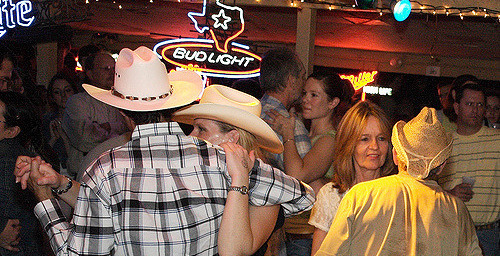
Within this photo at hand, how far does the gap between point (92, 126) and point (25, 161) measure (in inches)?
110

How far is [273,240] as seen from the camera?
10.8 ft

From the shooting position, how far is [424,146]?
2400 millimetres

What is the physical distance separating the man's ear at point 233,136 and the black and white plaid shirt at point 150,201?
30 cm

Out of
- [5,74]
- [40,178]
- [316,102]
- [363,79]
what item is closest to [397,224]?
[40,178]

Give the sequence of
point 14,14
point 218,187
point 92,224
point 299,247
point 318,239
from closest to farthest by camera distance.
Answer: point 92,224
point 218,187
point 318,239
point 299,247
point 14,14

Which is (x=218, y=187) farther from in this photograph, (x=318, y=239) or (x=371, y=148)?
(x=371, y=148)

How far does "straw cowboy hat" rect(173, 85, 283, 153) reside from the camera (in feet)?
7.98

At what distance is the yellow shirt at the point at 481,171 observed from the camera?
4352 millimetres

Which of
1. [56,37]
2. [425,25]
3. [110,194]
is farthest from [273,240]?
[425,25]

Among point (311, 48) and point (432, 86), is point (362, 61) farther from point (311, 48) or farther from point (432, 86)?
point (311, 48)

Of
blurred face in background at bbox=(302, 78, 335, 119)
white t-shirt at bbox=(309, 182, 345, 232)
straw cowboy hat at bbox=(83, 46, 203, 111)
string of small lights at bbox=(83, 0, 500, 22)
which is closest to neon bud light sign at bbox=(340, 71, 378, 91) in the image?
string of small lights at bbox=(83, 0, 500, 22)

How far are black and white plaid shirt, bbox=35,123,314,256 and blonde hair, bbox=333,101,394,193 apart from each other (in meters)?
1.06

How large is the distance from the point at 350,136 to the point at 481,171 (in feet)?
5.69

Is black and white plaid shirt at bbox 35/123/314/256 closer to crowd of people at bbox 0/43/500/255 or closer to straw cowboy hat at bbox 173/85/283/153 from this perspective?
crowd of people at bbox 0/43/500/255
